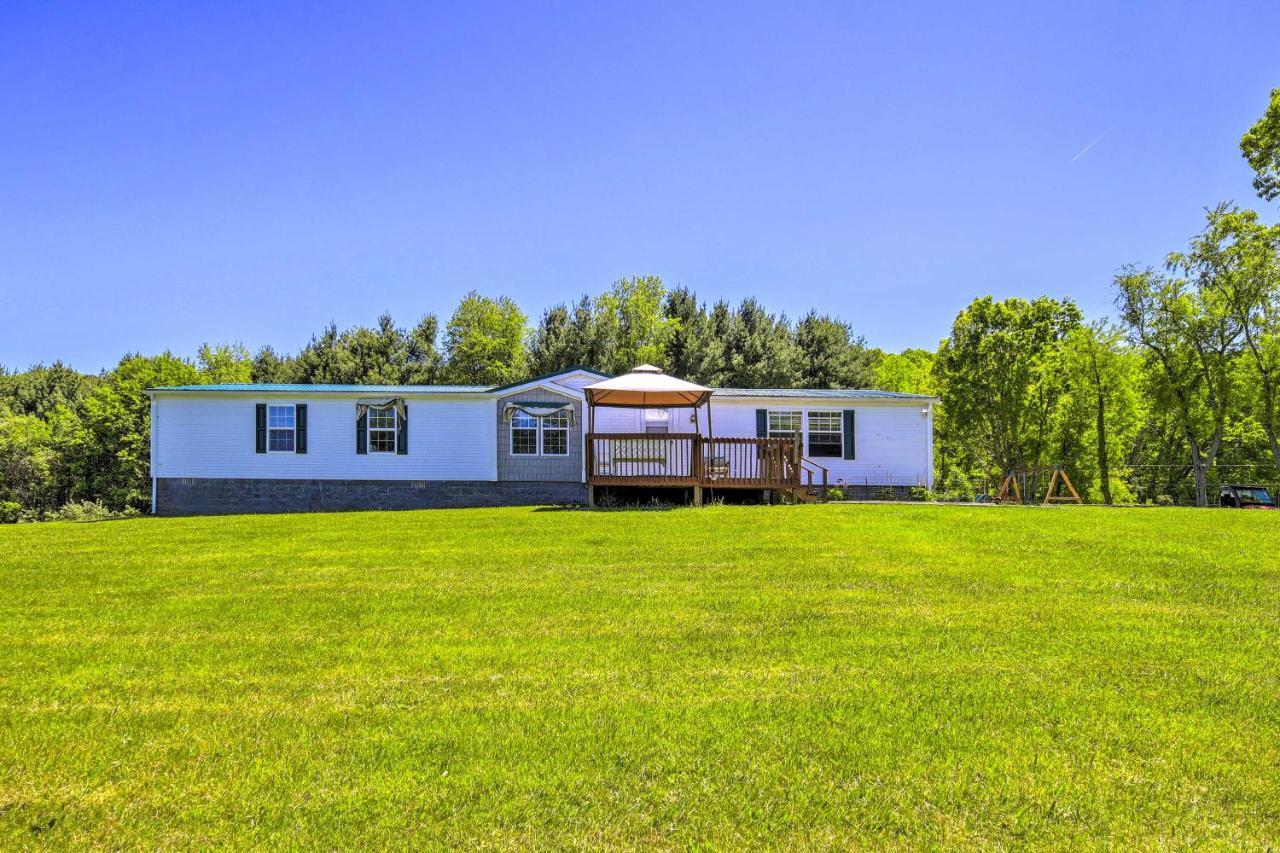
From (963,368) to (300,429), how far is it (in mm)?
25350

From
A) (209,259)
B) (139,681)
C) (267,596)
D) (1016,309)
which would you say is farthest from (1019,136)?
(209,259)

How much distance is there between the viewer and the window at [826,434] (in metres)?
18.6

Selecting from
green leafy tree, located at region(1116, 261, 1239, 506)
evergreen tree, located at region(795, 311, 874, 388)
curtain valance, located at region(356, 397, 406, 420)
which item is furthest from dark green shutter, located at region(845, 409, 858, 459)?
green leafy tree, located at region(1116, 261, 1239, 506)

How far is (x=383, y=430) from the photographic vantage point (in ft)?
59.0

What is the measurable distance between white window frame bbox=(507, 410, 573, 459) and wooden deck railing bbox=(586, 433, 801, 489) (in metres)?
3.00

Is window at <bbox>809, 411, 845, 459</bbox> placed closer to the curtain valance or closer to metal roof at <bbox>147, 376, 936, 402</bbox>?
metal roof at <bbox>147, 376, 936, 402</bbox>

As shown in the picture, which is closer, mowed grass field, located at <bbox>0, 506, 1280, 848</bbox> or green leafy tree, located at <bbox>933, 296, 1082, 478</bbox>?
mowed grass field, located at <bbox>0, 506, 1280, 848</bbox>

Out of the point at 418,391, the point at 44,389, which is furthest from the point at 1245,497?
the point at 44,389

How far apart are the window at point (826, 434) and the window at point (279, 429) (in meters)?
12.3

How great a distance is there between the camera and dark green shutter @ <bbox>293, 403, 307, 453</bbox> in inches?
701

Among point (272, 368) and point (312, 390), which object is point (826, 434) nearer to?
point (312, 390)

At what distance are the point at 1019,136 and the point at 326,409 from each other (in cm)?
1592

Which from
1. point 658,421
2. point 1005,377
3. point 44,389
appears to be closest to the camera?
point 658,421

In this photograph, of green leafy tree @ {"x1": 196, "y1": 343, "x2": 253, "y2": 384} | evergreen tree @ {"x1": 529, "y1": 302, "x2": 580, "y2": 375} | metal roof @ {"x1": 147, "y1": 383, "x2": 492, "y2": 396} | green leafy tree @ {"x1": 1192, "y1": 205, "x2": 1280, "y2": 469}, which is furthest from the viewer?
green leafy tree @ {"x1": 196, "y1": 343, "x2": 253, "y2": 384}
